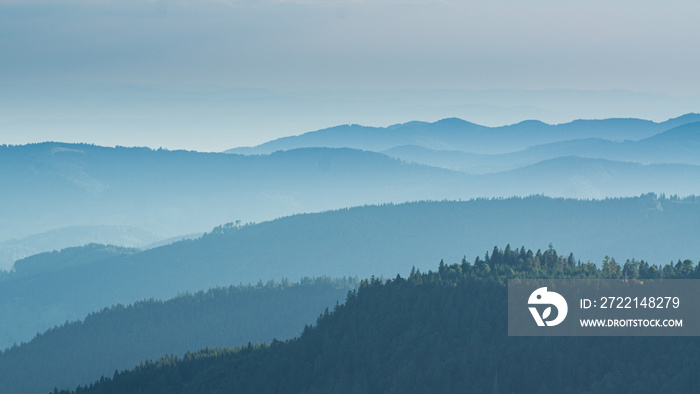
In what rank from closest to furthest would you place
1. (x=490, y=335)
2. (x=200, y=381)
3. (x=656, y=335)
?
(x=656, y=335) → (x=490, y=335) → (x=200, y=381)

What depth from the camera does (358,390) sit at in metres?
161

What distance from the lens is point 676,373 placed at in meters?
132

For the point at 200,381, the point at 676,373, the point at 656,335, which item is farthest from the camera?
the point at 200,381

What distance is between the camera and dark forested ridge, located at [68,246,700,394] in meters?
139

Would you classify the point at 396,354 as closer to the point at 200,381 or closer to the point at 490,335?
the point at 490,335

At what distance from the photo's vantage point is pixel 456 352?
516 feet

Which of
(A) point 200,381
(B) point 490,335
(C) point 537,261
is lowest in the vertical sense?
(A) point 200,381

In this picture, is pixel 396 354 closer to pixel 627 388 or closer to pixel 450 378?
pixel 450 378

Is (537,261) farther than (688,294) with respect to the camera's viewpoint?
Yes

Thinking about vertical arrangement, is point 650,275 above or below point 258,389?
above

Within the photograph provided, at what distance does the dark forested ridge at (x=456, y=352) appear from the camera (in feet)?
457

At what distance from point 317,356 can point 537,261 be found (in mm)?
45401

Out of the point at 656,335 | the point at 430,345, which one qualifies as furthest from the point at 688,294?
the point at 430,345

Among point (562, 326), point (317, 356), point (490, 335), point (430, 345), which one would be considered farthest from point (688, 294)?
point (317, 356)
